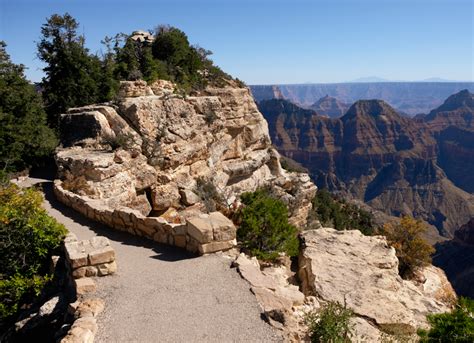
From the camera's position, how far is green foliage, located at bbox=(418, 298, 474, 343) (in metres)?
5.82

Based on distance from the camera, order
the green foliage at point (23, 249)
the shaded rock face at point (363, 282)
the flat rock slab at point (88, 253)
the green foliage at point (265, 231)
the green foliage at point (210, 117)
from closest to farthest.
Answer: the flat rock slab at point (88, 253), the green foliage at point (23, 249), the shaded rock face at point (363, 282), the green foliage at point (265, 231), the green foliage at point (210, 117)

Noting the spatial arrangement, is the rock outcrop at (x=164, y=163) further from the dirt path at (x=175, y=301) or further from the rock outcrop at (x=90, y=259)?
the rock outcrop at (x=90, y=259)

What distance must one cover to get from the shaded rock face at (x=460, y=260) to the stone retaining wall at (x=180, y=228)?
54600 millimetres

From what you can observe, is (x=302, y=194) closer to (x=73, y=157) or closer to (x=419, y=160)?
(x=73, y=157)

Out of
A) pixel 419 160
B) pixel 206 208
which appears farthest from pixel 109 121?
pixel 419 160

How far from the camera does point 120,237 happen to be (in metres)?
11.4

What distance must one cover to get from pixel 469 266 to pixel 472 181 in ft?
542

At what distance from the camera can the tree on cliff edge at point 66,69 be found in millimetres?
23828

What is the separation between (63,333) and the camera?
6.89m

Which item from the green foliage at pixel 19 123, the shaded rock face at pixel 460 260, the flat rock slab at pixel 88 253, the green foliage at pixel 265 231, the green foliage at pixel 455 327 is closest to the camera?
the green foliage at pixel 455 327

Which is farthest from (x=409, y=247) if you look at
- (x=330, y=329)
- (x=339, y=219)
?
(x=339, y=219)

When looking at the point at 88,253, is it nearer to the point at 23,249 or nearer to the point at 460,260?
the point at 23,249

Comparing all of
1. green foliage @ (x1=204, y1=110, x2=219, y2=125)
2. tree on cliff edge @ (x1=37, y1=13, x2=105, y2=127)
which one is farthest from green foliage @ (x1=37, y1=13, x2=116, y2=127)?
green foliage @ (x1=204, y1=110, x2=219, y2=125)

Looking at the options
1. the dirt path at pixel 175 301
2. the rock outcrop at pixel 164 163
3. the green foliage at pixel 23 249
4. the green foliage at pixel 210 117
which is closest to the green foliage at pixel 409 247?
the rock outcrop at pixel 164 163
